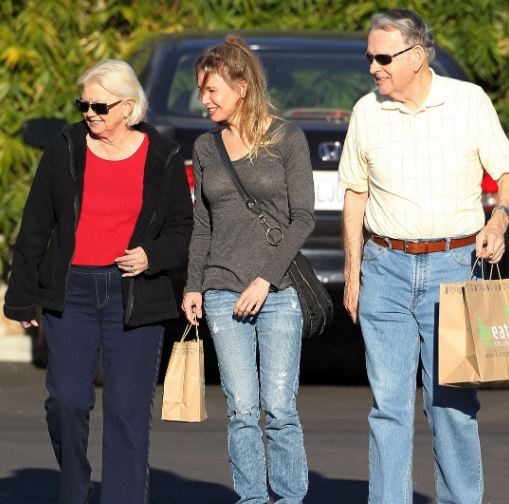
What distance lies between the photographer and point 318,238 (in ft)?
31.4

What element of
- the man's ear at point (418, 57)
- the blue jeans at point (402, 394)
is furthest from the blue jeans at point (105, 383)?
the man's ear at point (418, 57)

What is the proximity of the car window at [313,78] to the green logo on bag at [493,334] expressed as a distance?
4.22m

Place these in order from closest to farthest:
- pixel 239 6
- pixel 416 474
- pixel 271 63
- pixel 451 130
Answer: pixel 451 130
pixel 416 474
pixel 271 63
pixel 239 6

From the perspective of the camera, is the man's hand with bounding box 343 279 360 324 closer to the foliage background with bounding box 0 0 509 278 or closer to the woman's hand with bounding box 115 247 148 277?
the woman's hand with bounding box 115 247 148 277

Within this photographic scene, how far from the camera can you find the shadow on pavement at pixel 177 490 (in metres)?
7.55

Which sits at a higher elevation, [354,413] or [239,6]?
[239,6]

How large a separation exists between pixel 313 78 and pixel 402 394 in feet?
13.9

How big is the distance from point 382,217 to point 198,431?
3.12 m

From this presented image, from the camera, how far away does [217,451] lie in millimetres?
8727

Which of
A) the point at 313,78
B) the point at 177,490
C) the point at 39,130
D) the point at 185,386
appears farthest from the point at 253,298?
the point at 313,78

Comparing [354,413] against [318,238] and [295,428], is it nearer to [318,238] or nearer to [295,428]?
[318,238]

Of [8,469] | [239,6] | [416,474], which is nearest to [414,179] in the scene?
[416,474]

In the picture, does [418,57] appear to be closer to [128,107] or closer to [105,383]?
[128,107]

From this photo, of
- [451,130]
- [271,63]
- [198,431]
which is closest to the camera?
[451,130]
